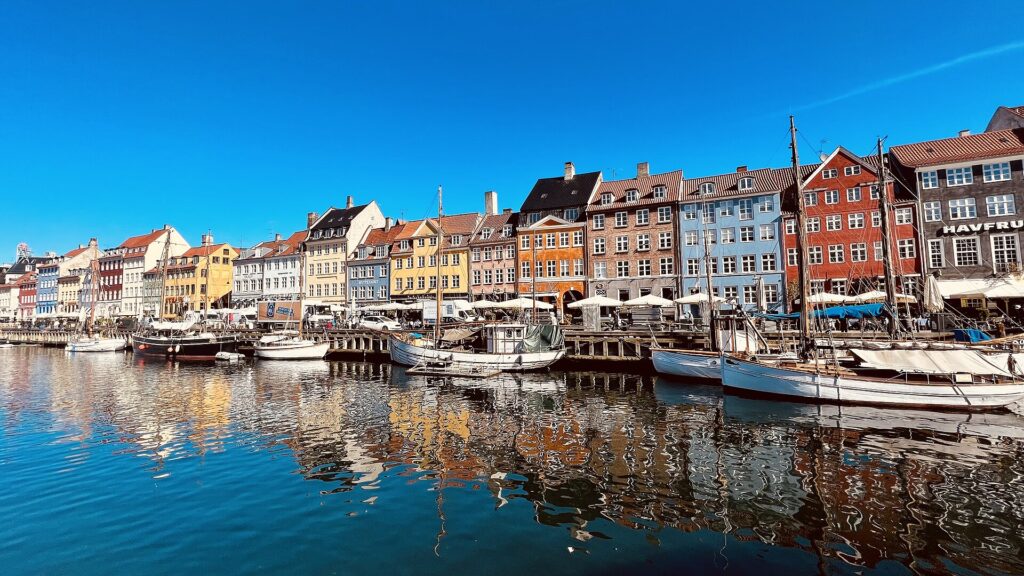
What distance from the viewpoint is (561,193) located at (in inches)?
2311

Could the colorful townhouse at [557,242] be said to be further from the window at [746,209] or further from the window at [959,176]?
→ the window at [959,176]

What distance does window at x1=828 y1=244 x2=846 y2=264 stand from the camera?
145 ft

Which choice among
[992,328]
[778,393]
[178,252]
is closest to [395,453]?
[778,393]

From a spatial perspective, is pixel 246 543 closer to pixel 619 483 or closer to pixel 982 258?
pixel 619 483

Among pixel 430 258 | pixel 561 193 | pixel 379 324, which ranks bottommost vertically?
pixel 379 324

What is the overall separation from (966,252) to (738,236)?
55.7 ft

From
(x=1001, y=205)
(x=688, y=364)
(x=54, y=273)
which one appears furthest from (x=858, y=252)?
(x=54, y=273)

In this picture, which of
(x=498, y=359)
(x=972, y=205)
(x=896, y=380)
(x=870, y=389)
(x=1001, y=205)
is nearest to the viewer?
(x=896, y=380)

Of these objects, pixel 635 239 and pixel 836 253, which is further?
pixel 635 239

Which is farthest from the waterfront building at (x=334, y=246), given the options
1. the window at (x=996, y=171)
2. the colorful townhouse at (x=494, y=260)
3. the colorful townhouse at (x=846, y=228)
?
the window at (x=996, y=171)

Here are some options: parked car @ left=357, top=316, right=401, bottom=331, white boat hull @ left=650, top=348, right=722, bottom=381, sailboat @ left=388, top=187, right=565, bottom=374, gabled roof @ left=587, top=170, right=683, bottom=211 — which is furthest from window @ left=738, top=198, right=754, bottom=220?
parked car @ left=357, top=316, right=401, bottom=331

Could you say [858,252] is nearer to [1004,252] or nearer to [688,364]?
[1004,252]

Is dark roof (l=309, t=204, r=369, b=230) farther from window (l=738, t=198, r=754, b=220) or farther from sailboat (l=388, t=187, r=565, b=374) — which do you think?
window (l=738, t=198, r=754, b=220)

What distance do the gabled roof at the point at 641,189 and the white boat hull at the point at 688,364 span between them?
2493cm
